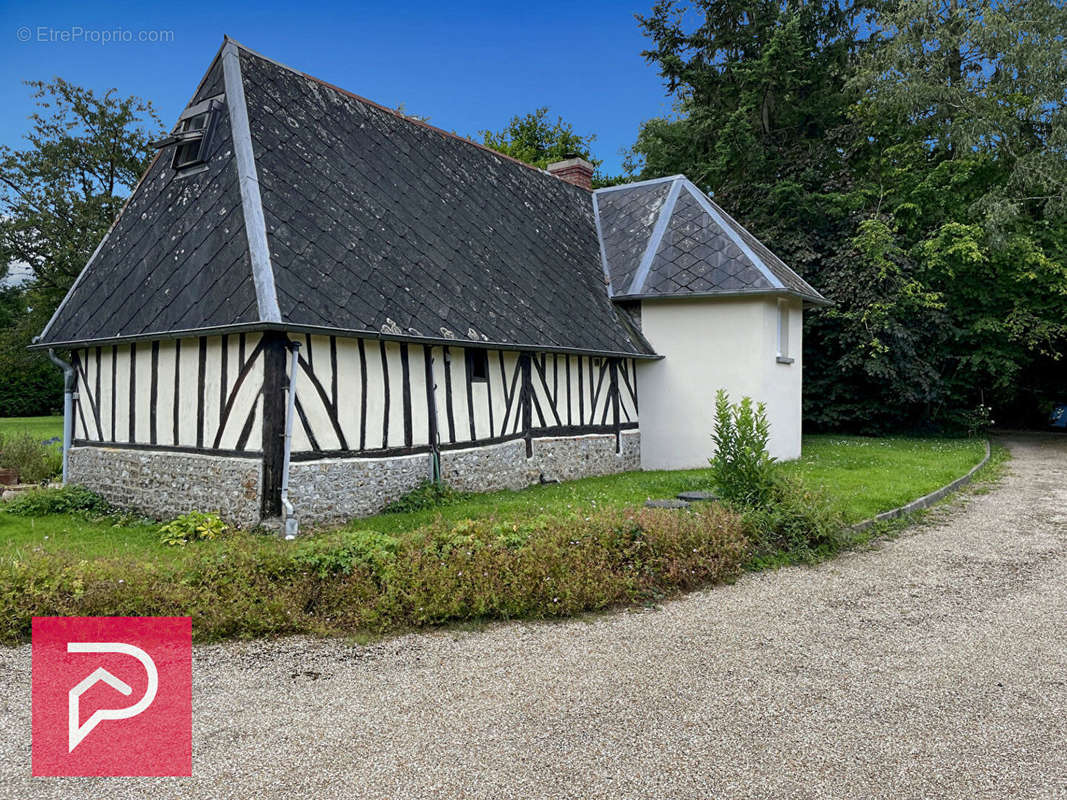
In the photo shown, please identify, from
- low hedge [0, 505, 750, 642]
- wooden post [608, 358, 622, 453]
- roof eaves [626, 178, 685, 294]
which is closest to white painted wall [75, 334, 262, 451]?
low hedge [0, 505, 750, 642]

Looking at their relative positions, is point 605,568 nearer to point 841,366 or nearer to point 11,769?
point 11,769

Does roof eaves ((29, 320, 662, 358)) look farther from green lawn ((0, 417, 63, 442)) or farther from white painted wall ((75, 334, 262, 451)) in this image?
green lawn ((0, 417, 63, 442))

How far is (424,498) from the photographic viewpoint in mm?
9555

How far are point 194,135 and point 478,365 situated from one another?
502 centimetres

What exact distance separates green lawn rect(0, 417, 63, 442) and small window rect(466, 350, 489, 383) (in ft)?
53.2

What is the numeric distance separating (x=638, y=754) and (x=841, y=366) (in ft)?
56.0

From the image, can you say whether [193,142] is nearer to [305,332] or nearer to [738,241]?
[305,332]

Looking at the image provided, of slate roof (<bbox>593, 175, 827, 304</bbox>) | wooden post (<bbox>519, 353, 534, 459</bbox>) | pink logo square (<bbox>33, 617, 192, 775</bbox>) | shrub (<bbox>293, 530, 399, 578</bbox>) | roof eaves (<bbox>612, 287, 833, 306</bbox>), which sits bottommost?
pink logo square (<bbox>33, 617, 192, 775</bbox>)

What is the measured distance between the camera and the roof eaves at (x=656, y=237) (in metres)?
14.7

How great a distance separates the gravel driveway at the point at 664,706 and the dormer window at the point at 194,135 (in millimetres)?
7569

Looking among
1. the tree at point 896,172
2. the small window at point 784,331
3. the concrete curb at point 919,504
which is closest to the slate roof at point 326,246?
the small window at point 784,331

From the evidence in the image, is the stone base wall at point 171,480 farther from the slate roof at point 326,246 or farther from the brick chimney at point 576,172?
the brick chimney at point 576,172

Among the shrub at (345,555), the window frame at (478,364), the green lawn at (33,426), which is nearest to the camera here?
the shrub at (345,555)

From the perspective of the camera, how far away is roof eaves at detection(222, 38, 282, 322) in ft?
26.6
